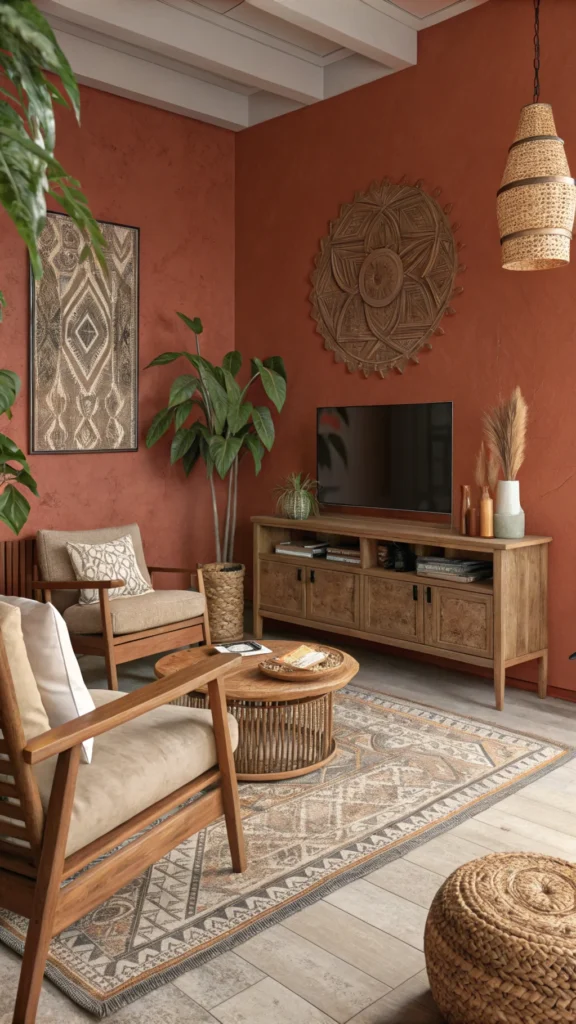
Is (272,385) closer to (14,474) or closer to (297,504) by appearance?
(297,504)

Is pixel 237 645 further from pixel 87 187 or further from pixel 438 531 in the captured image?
pixel 87 187

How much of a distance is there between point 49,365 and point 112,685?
193 cm

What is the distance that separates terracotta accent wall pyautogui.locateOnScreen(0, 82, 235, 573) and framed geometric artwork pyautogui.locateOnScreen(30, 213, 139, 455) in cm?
7

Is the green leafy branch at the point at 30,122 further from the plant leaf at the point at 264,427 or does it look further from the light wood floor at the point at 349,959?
the plant leaf at the point at 264,427

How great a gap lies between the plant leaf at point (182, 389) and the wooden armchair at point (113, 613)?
88 centimetres

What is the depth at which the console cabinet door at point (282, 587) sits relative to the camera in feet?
16.3

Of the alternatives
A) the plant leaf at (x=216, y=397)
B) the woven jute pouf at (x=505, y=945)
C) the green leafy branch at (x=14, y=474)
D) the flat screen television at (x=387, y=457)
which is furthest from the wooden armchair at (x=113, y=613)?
the woven jute pouf at (x=505, y=945)

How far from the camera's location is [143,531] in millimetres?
5469

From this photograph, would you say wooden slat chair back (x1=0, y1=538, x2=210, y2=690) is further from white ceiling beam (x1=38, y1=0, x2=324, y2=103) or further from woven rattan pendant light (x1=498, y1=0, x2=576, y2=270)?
white ceiling beam (x1=38, y1=0, x2=324, y2=103)

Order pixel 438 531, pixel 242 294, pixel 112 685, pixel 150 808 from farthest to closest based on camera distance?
pixel 242 294, pixel 438 531, pixel 112 685, pixel 150 808

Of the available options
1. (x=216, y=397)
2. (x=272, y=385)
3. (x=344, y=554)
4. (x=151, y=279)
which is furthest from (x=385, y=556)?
(x=151, y=279)

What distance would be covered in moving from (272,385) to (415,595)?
5.23 feet

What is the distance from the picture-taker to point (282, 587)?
200 inches

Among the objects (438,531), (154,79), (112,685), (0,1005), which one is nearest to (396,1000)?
(0,1005)
